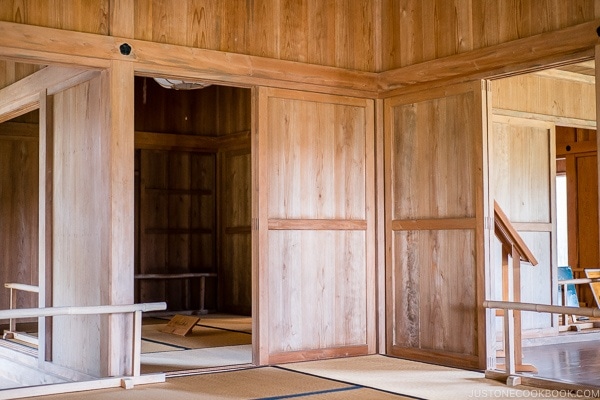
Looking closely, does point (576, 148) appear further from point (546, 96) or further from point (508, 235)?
point (508, 235)

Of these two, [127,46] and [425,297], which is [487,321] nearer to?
[425,297]

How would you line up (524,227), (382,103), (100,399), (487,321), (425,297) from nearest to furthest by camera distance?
(100,399) < (487,321) < (425,297) < (382,103) < (524,227)

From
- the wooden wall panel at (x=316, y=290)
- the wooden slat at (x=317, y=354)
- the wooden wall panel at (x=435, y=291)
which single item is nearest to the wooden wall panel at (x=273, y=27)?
the wooden wall panel at (x=316, y=290)

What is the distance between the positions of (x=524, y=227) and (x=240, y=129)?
406cm

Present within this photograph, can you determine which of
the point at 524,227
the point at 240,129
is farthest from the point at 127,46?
the point at 240,129

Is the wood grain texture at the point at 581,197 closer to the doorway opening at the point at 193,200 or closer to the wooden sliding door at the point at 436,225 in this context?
the doorway opening at the point at 193,200

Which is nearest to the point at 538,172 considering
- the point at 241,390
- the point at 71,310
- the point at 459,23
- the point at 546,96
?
the point at 546,96

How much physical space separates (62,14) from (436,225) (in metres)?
3.08

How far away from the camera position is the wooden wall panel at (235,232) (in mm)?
10234

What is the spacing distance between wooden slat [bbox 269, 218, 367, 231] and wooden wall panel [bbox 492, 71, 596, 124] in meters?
2.04

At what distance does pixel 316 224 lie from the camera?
6.39 metres

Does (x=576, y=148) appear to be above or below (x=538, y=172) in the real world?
above

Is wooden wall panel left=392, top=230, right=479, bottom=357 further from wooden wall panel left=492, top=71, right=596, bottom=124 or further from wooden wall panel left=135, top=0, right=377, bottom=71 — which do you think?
wooden wall panel left=492, top=71, right=596, bottom=124

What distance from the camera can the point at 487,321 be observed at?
5840 millimetres
